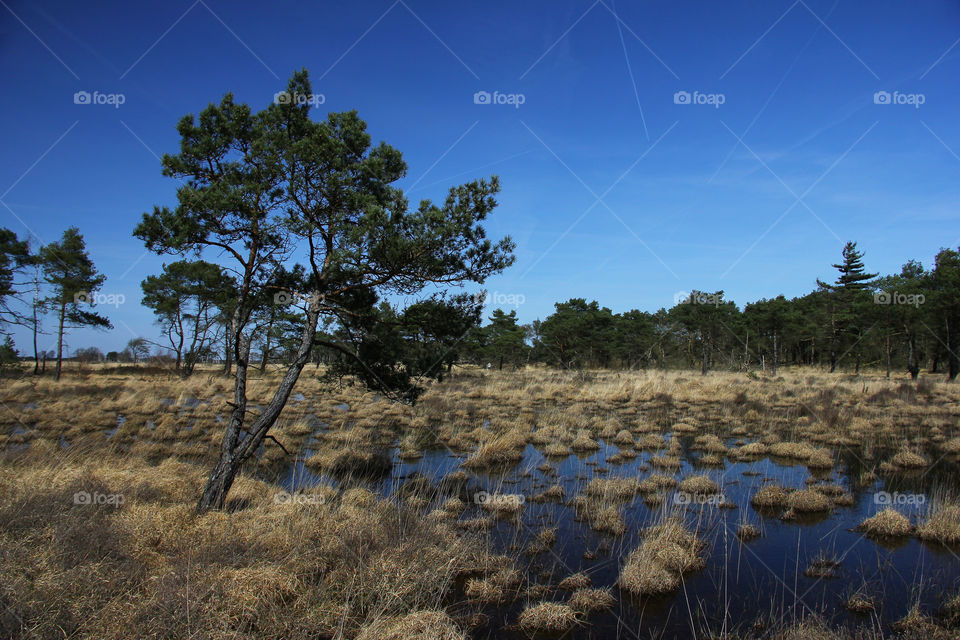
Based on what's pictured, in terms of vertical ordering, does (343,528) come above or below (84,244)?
below

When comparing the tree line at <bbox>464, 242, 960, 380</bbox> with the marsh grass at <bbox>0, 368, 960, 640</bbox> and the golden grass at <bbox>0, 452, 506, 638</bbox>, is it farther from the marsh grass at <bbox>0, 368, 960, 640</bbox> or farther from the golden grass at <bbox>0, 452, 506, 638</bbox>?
the golden grass at <bbox>0, 452, 506, 638</bbox>

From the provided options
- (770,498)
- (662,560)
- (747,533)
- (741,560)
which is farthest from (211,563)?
(770,498)

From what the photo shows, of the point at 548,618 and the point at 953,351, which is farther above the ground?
the point at 953,351

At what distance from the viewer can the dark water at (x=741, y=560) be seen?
538cm

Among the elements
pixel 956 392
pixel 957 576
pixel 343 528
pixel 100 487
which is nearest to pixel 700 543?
pixel 957 576

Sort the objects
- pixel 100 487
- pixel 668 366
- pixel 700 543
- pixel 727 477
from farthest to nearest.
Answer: pixel 668 366 → pixel 727 477 → pixel 100 487 → pixel 700 543

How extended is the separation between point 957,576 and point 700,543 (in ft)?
10.1

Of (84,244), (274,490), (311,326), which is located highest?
(84,244)

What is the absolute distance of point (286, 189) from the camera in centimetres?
819

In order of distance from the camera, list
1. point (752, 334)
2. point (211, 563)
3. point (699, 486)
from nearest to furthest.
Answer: point (211, 563)
point (699, 486)
point (752, 334)

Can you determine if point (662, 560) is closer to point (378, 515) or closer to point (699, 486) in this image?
point (699, 486)

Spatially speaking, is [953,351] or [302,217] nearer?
[302,217]

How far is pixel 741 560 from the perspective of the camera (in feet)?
22.4

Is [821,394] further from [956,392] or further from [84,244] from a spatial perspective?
[84,244]
